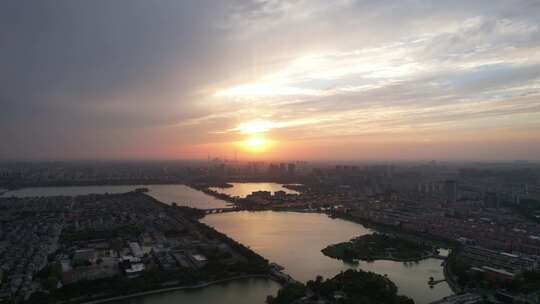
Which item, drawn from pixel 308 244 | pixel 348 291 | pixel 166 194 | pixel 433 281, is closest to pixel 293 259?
pixel 308 244

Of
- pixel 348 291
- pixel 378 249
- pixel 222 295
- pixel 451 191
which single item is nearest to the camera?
pixel 348 291

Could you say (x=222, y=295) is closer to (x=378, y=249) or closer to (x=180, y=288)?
(x=180, y=288)

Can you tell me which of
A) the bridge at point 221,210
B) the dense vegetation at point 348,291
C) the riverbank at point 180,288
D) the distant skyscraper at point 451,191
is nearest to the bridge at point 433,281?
the dense vegetation at point 348,291

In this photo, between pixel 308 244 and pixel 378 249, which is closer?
pixel 378 249

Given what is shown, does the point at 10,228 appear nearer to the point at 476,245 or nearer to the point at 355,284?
the point at 355,284

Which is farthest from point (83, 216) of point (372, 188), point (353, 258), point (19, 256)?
point (372, 188)

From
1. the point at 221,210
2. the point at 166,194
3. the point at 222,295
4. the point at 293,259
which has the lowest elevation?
the point at 222,295

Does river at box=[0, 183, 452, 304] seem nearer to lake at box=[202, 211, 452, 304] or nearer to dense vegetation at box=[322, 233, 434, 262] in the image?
lake at box=[202, 211, 452, 304]
